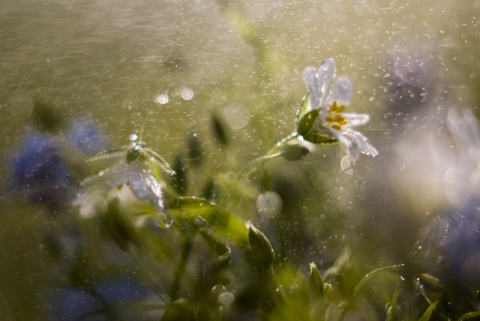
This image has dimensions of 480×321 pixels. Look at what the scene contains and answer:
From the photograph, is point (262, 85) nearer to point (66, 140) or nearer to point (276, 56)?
point (276, 56)

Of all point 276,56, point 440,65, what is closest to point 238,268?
point 276,56

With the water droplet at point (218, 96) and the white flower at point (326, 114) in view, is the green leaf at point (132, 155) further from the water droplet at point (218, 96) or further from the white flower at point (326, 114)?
the water droplet at point (218, 96)

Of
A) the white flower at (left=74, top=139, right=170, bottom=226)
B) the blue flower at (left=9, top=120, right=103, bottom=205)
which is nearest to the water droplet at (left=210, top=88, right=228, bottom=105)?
the blue flower at (left=9, top=120, right=103, bottom=205)

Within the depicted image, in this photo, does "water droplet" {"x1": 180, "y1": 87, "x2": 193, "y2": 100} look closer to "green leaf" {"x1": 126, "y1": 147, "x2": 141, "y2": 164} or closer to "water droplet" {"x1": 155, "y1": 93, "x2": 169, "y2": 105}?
"water droplet" {"x1": 155, "y1": 93, "x2": 169, "y2": 105}

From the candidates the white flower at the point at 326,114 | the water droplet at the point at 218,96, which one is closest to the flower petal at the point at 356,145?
the white flower at the point at 326,114

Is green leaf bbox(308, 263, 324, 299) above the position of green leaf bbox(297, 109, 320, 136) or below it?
below

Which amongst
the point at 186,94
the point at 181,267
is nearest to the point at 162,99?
the point at 186,94
